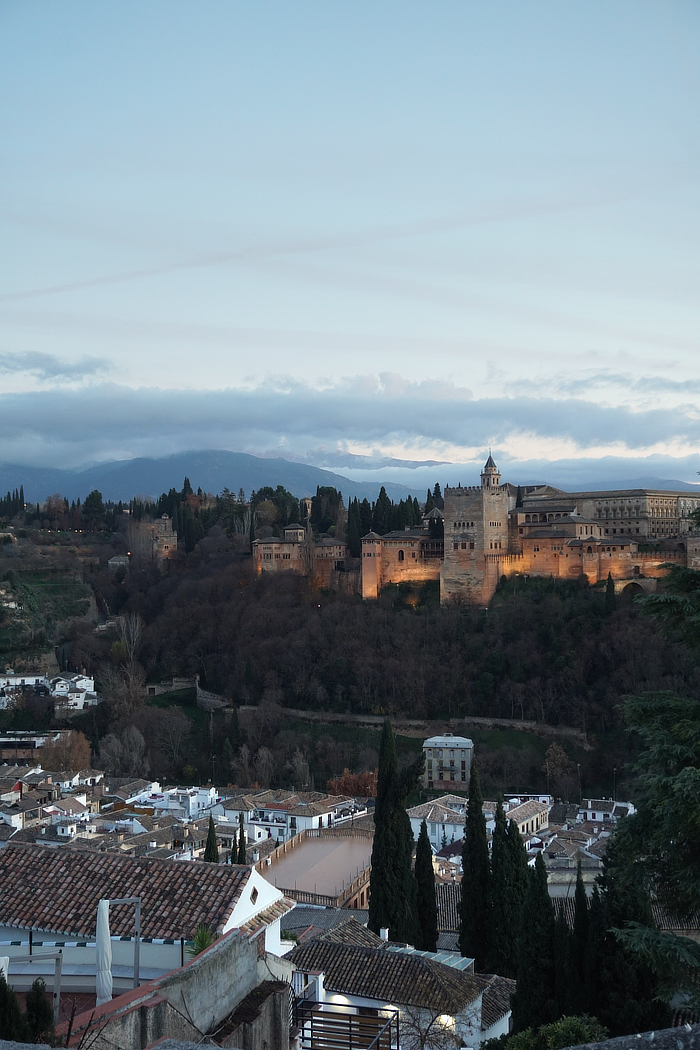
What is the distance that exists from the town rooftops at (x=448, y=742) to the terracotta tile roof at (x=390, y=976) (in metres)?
Result: 26.5

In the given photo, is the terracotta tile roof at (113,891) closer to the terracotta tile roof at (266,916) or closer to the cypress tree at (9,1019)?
the terracotta tile roof at (266,916)

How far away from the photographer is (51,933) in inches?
320

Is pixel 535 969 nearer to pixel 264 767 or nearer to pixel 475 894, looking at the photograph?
pixel 475 894

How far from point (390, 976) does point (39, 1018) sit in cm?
840

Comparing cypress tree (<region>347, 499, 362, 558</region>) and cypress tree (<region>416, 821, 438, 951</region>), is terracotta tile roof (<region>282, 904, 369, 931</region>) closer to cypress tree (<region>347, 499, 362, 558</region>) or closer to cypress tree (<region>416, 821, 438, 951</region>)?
cypress tree (<region>416, 821, 438, 951</region>)

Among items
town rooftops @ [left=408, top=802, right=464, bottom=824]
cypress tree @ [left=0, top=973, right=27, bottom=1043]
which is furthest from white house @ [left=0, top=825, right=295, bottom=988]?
town rooftops @ [left=408, top=802, right=464, bottom=824]

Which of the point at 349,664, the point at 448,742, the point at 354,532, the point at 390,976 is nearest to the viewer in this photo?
the point at 390,976

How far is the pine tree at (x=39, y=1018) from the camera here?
5.33 m

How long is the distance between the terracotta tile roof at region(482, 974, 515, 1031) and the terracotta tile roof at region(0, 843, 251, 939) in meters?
6.31

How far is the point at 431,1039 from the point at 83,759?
32.2 metres

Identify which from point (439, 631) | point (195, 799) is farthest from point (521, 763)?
point (195, 799)

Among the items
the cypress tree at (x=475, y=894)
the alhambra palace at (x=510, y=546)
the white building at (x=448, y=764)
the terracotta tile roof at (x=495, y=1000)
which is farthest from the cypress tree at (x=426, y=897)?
the alhambra palace at (x=510, y=546)

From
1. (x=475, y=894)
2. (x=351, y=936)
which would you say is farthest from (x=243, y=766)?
(x=351, y=936)

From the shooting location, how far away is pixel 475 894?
18.5 meters
